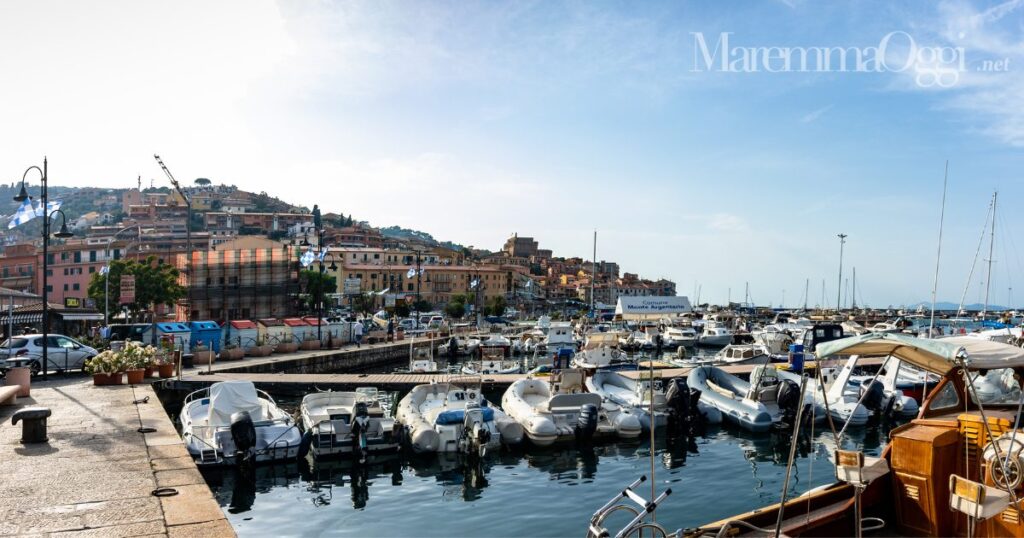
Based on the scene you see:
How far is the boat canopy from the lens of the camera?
729cm

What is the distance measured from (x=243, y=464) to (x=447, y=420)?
5282mm

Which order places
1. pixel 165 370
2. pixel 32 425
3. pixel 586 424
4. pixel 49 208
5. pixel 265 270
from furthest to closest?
pixel 265 270, pixel 165 370, pixel 49 208, pixel 586 424, pixel 32 425

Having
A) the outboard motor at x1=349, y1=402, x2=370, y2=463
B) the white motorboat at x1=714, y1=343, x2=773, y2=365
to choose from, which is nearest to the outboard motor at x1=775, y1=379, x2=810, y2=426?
the outboard motor at x1=349, y1=402, x2=370, y2=463

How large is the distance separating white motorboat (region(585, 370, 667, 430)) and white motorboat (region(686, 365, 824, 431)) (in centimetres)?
169

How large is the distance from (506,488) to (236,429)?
677cm

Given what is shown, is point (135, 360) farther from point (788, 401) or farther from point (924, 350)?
point (924, 350)

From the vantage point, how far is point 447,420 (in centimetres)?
1897

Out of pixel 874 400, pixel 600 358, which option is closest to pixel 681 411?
pixel 874 400

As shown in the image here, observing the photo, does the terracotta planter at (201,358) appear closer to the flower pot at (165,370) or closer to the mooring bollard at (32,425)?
the flower pot at (165,370)

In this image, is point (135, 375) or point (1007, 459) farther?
point (135, 375)

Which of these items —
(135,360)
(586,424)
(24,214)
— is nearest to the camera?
(586,424)

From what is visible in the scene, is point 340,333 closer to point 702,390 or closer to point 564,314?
point 702,390

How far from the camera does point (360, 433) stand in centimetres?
1792

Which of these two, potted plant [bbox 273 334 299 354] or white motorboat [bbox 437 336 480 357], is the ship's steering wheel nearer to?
potted plant [bbox 273 334 299 354]
